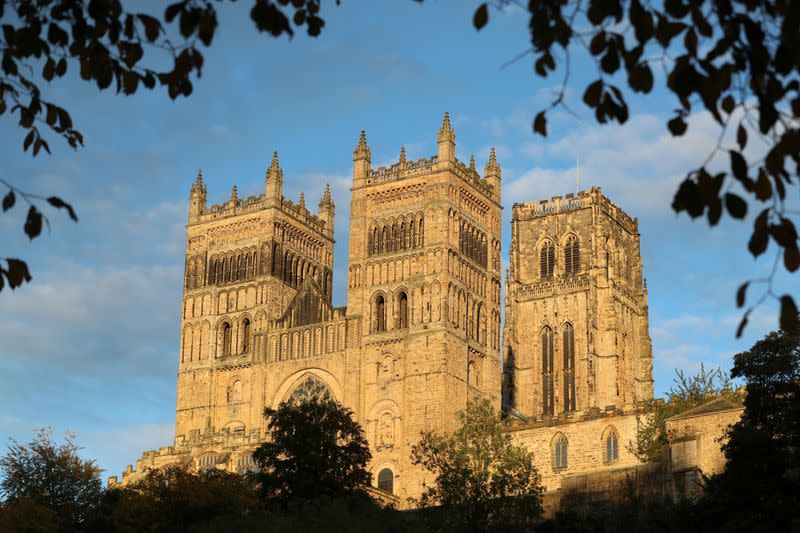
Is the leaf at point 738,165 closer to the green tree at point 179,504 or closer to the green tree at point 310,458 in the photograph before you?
the green tree at point 179,504

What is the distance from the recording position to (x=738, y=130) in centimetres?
1018

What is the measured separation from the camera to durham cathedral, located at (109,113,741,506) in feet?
220

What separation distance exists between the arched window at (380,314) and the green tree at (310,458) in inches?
558

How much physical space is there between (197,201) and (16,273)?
7090cm

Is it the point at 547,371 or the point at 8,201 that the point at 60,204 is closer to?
the point at 8,201

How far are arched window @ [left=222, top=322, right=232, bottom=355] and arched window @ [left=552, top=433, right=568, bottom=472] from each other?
21178mm

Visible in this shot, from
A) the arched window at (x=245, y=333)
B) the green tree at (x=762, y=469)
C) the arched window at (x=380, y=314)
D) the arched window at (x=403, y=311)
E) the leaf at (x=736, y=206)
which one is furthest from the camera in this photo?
the arched window at (x=245, y=333)

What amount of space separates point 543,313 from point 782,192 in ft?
276

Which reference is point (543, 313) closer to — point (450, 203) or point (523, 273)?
point (523, 273)

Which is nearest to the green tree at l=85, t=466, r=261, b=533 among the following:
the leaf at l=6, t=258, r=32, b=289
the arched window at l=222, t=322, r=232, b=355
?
the arched window at l=222, t=322, r=232, b=355

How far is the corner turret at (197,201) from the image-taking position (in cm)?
8150

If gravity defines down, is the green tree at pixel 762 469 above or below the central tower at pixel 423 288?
below

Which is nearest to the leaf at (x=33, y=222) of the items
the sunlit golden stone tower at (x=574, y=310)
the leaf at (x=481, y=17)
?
the leaf at (x=481, y=17)

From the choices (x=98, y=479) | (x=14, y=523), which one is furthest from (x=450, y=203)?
(x=14, y=523)
